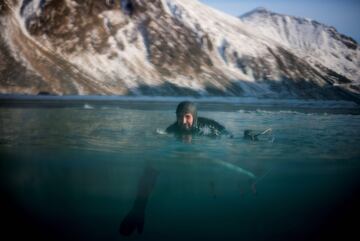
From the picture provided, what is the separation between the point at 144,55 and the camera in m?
104

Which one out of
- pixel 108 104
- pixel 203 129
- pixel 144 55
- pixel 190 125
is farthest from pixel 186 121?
pixel 144 55

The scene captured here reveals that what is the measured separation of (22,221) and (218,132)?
27.1 ft

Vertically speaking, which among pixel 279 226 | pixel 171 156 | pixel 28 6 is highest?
pixel 28 6

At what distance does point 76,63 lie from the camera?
90.8 metres

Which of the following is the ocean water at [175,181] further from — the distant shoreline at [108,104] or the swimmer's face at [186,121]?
the distant shoreline at [108,104]

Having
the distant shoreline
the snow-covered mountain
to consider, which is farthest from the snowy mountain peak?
the distant shoreline

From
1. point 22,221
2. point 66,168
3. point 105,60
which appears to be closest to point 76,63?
point 105,60

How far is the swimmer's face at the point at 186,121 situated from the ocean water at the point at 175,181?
45.5 inches

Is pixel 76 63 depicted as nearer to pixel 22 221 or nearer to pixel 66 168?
pixel 66 168

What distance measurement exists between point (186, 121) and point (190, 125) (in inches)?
11.0

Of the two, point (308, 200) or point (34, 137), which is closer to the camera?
point (34, 137)

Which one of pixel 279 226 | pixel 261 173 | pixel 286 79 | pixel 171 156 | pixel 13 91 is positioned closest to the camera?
pixel 171 156

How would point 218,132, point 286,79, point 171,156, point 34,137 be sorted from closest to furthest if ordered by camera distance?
point 218,132
point 171,156
point 34,137
point 286,79

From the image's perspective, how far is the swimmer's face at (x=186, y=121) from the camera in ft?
43.4
